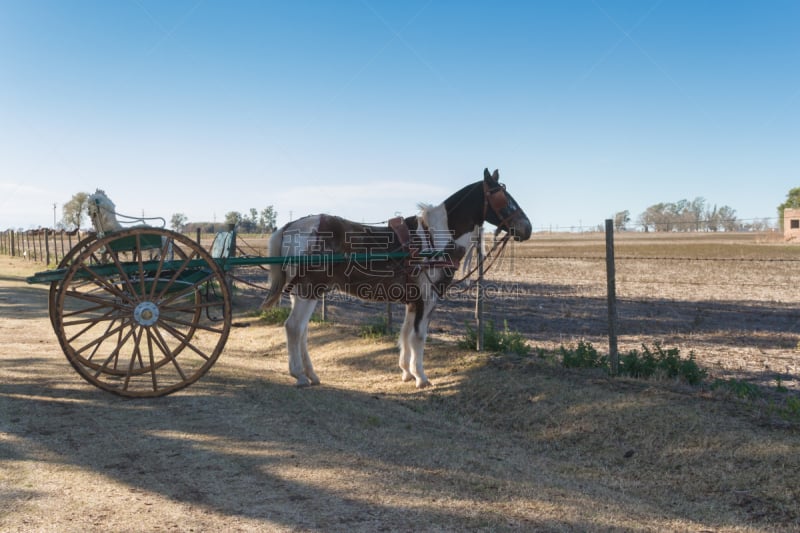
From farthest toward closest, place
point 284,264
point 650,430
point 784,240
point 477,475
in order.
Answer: point 784,240 < point 284,264 < point 650,430 < point 477,475

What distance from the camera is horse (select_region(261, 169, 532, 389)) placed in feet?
25.3

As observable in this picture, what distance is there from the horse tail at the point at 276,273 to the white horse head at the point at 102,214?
6.04ft

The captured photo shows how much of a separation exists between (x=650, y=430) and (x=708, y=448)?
1.93 ft

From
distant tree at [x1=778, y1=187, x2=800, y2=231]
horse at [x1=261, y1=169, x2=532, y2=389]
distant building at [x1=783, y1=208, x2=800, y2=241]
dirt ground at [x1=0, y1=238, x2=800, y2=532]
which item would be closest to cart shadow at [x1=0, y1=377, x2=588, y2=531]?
dirt ground at [x1=0, y1=238, x2=800, y2=532]

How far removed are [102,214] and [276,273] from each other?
2.13 metres

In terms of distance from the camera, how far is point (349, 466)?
4918 mm

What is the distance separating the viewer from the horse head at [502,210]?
27.3ft

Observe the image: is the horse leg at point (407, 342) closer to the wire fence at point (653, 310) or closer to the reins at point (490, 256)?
the reins at point (490, 256)

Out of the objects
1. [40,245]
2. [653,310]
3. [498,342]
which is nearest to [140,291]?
[498,342]

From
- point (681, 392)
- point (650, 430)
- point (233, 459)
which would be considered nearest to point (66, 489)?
point (233, 459)

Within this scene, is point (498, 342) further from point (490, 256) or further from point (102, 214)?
point (102, 214)

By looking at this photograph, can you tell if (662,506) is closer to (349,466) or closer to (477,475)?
(477,475)

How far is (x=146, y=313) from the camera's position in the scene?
21.1 ft

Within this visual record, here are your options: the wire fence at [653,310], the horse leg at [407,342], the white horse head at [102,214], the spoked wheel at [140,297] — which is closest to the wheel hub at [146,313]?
the spoked wheel at [140,297]
